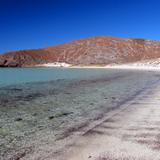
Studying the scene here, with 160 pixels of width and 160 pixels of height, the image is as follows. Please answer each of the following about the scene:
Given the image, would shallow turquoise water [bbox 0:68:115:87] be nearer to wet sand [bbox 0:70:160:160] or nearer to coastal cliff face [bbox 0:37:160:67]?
wet sand [bbox 0:70:160:160]

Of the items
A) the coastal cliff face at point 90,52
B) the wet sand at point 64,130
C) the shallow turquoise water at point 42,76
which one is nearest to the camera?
the wet sand at point 64,130

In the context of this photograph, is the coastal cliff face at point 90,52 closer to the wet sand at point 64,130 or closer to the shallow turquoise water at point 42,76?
the shallow turquoise water at point 42,76

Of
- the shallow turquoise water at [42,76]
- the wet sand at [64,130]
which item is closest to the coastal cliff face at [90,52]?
the shallow turquoise water at [42,76]

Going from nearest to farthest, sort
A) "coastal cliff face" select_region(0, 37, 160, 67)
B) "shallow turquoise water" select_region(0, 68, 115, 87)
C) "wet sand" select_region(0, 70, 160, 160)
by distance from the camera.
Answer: "wet sand" select_region(0, 70, 160, 160) < "shallow turquoise water" select_region(0, 68, 115, 87) < "coastal cliff face" select_region(0, 37, 160, 67)

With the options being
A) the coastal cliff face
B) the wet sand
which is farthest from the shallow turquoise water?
the coastal cliff face

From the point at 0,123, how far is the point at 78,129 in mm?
2702

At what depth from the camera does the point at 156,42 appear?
182 m

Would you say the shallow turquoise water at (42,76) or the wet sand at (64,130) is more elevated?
the shallow turquoise water at (42,76)

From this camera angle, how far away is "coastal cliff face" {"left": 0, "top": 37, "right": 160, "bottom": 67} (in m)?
161

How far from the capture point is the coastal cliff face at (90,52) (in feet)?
528

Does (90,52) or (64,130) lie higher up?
(90,52)

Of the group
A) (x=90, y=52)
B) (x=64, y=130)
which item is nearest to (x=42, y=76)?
(x=64, y=130)

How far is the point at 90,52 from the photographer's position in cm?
16462

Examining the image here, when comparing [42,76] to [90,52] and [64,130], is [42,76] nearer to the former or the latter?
[64,130]
